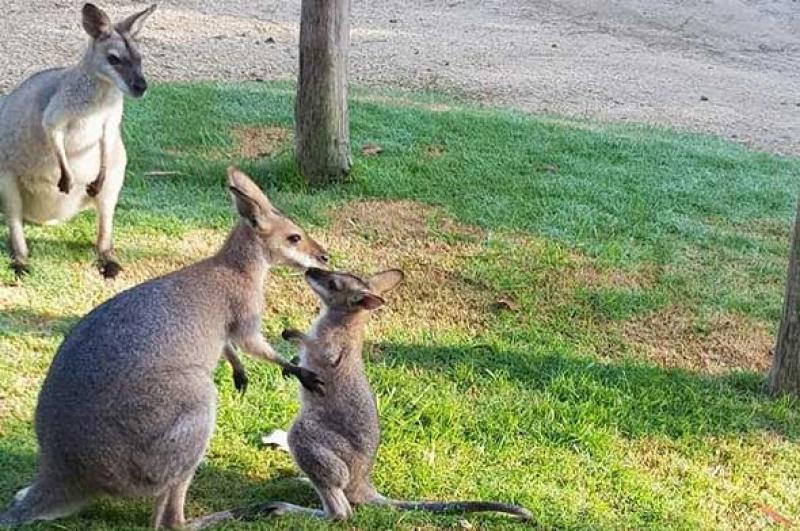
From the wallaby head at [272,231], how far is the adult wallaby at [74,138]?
1.42 m

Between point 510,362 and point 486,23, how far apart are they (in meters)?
11.4

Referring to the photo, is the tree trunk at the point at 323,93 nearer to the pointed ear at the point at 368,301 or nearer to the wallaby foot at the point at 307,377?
the pointed ear at the point at 368,301

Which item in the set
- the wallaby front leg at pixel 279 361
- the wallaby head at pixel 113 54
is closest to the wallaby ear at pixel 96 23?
the wallaby head at pixel 113 54

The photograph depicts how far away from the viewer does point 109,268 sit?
4492mm

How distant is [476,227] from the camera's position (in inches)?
215

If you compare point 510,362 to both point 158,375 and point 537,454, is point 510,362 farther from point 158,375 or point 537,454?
point 158,375

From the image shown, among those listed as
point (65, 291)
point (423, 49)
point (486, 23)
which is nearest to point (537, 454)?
point (65, 291)

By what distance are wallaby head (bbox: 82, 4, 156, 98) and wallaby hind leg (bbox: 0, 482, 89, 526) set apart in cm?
222

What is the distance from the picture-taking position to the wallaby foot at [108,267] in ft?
14.6

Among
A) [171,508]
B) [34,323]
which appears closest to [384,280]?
[171,508]

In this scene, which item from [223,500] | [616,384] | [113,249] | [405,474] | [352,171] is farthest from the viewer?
[352,171]

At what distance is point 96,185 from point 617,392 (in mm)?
2408

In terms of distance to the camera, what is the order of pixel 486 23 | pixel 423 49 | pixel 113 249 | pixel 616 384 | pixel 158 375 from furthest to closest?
pixel 486 23 → pixel 423 49 → pixel 113 249 → pixel 616 384 → pixel 158 375

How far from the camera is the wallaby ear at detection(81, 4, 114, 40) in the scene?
14.8 ft
